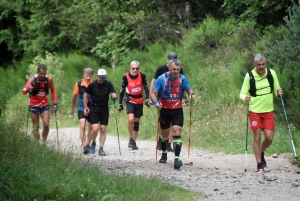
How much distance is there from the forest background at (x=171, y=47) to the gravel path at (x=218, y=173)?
4.33ft

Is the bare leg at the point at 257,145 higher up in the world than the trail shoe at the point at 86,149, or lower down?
higher up

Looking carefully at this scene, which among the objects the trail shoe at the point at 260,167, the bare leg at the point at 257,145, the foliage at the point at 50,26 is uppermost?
the foliage at the point at 50,26

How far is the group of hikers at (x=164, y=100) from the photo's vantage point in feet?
42.2

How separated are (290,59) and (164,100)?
5.49m

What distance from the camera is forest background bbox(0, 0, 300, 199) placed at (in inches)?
709

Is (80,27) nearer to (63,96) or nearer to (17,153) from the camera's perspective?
(63,96)

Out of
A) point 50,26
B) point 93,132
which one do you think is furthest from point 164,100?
point 50,26

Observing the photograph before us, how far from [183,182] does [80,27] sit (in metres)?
24.7

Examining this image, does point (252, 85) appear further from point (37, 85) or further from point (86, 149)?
point (37, 85)

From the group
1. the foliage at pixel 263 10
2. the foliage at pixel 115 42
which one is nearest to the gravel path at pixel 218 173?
the foliage at pixel 263 10

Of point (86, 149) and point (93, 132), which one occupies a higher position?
point (93, 132)

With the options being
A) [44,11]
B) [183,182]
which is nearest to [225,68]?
[183,182]

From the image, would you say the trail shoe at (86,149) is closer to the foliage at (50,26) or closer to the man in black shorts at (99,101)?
the man in black shorts at (99,101)

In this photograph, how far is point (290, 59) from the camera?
1808 centimetres
